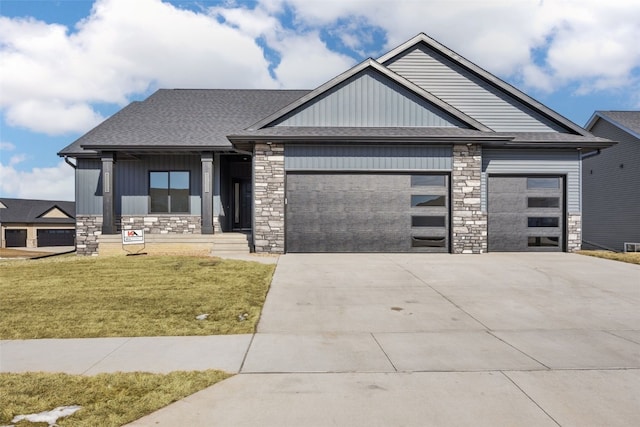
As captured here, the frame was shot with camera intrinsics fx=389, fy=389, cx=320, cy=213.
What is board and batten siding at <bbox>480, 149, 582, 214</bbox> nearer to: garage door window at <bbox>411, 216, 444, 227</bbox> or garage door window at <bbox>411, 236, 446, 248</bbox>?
garage door window at <bbox>411, 216, 444, 227</bbox>

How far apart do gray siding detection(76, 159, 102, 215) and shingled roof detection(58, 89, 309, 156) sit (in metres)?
0.69

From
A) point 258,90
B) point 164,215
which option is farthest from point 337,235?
point 258,90

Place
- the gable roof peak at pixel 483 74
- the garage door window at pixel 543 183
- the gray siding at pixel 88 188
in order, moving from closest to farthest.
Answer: the garage door window at pixel 543 183 < the gable roof peak at pixel 483 74 < the gray siding at pixel 88 188

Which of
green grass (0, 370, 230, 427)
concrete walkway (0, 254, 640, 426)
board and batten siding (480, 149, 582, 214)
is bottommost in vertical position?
concrete walkway (0, 254, 640, 426)

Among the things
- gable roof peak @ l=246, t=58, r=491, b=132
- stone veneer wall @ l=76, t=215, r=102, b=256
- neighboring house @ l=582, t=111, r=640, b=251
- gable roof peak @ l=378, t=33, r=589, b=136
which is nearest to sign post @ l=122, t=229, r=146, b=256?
stone veneer wall @ l=76, t=215, r=102, b=256

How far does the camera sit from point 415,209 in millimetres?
13438

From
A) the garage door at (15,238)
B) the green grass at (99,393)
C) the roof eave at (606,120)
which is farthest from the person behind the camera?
the garage door at (15,238)

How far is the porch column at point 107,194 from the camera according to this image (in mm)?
14930

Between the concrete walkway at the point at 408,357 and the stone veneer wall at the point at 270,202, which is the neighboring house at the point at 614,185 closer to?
the concrete walkway at the point at 408,357

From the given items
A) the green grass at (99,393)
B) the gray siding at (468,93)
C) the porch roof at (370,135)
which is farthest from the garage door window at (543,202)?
the green grass at (99,393)

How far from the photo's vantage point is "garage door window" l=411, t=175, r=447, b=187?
13453mm

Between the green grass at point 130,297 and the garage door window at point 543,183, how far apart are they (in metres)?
10.4

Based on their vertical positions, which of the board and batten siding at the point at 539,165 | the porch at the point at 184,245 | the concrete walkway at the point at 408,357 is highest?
the board and batten siding at the point at 539,165

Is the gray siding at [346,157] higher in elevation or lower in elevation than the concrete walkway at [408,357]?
higher
